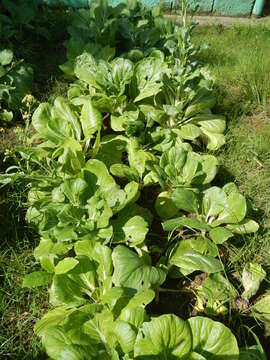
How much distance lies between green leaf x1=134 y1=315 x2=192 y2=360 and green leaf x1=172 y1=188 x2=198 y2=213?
659 mm

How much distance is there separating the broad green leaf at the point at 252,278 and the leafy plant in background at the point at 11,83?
1828mm

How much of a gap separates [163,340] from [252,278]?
0.64 m

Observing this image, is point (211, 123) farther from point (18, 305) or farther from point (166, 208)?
point (18, 305)

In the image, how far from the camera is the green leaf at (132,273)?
1494 millimetres

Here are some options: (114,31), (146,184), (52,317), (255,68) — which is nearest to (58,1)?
(114,31)

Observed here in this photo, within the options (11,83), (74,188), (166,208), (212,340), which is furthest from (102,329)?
(11,83)

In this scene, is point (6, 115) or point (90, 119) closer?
point (90, 119)

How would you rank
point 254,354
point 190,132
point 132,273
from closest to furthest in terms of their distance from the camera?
point 254,354 → point 132,273 → point 190,132

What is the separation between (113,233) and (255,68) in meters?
2.05

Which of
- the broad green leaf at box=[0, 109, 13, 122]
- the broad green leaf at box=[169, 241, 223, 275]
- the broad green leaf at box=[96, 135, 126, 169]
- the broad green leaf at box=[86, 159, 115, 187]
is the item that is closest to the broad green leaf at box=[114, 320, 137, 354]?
the broad green leaf at box=[169, 241, 223, 275]

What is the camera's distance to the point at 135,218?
1.79m

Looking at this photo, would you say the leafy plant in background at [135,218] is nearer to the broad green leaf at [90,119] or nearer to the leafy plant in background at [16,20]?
the broad green leaf at [90,119]

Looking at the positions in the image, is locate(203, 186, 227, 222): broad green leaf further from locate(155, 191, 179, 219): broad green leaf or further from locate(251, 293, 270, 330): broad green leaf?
locate(251, 293, 270, 330): broad green leaf

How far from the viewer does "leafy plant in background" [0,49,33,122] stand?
268 centimetres
